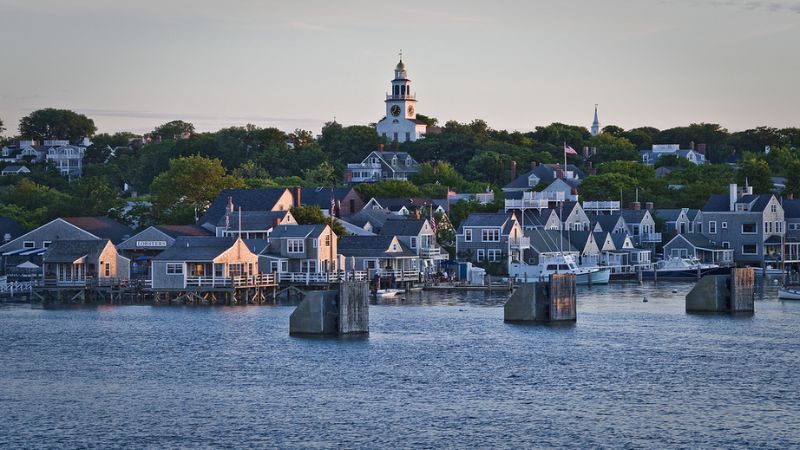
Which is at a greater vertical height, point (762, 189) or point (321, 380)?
point (762, 189)

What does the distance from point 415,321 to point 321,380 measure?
79.5 ft

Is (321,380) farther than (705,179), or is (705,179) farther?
(705,179)

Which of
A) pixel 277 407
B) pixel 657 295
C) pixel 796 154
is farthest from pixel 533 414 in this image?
pixel 796 154

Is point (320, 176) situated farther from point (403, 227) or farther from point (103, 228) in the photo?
point (403, 227)

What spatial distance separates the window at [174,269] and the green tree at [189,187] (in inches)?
1272

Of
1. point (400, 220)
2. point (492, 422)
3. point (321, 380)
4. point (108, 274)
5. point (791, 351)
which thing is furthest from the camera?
point (400, 220)

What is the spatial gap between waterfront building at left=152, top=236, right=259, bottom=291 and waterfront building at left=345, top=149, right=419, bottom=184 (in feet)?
248

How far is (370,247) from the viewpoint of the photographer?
111812 mm

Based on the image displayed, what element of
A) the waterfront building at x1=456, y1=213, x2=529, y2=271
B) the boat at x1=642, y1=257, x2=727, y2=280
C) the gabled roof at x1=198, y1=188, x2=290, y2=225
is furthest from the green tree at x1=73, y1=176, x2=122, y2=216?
the boat at x1=642, y1=257, x2=727, y2=280

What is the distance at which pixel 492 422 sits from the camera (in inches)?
2099

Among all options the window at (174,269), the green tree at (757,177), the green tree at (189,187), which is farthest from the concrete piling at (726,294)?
the green tree at (757,177)

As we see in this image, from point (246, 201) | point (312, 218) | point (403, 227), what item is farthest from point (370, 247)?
point (246, 201)

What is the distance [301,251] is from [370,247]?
6945 mm

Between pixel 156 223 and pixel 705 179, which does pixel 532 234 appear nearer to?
pixel 156 223
